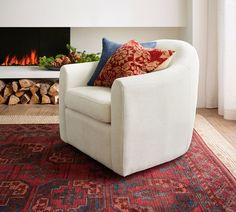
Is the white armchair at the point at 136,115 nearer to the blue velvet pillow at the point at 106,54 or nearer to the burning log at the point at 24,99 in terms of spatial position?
the blue velvet pillow at the point at 106,54

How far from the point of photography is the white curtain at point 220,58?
3.82 m

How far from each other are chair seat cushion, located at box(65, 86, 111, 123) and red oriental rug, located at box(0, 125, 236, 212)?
1.16 feet

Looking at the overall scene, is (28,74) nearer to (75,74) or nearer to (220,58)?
(75,74)

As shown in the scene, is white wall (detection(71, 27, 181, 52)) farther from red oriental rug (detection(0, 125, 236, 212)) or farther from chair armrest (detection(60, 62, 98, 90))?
red oriental rug (detection(0, 125, 236, 212))

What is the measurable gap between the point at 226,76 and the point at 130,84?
1771 mm

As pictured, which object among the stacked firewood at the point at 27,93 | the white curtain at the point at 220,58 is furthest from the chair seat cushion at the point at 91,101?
the stacked firewood at the point at 27,93

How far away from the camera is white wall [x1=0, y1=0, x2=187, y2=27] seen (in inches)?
173

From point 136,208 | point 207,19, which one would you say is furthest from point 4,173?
point 207,19

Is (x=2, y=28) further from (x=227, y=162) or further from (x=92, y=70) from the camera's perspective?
(x=227, y=162)

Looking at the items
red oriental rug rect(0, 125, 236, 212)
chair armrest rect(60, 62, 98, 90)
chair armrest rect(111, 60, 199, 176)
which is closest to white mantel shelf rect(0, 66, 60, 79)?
chair armrest rect(60, 62, 98, 90)

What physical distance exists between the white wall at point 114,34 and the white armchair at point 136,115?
188 cm

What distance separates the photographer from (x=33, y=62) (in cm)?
488

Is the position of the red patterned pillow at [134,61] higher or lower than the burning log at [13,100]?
higher

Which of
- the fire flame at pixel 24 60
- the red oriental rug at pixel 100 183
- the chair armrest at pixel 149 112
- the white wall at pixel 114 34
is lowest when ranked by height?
the red oriental rug at pixel 100 183
